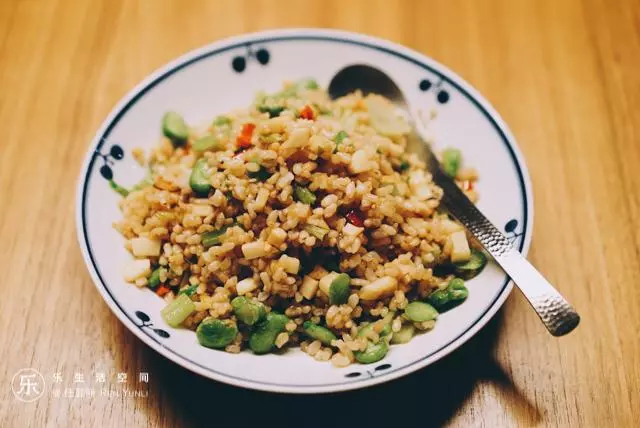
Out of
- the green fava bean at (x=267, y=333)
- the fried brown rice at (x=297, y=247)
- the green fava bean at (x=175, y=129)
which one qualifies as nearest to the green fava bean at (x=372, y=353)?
the fried brown rice at (x=297, y=247)

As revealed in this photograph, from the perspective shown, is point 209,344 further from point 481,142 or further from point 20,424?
point 481,142

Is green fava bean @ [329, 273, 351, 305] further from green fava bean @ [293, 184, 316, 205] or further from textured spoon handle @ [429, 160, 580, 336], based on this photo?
textured spoon handle @ [429, 160, 580, 336]

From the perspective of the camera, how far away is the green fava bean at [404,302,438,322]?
71.4 inches

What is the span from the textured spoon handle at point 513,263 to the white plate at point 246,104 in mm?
52

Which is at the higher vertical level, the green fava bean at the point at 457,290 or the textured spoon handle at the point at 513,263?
the textured spoon handle at the point at 513,263

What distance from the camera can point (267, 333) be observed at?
5.84ft

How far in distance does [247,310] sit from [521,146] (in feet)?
4.54

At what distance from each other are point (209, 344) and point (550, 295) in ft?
3.10

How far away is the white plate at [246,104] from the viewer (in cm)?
167

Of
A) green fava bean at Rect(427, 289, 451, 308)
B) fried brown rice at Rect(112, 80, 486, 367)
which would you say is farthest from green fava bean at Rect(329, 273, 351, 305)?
green fava bean at Rect(427, 289, 451, 308)

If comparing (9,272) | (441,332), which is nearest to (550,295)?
(441,332)

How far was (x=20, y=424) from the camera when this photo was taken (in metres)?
1.85

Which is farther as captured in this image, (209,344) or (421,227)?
(421,227)

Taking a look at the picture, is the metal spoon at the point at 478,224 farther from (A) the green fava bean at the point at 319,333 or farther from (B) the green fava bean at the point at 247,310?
(B) the green fava bean at the point at 247,310
